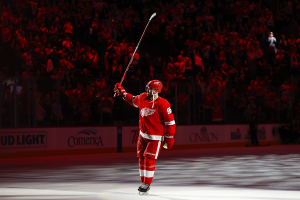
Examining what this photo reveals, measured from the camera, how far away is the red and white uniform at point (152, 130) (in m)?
8.27

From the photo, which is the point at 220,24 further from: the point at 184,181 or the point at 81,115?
the point at 184,181

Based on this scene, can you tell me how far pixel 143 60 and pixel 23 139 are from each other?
23.5ft

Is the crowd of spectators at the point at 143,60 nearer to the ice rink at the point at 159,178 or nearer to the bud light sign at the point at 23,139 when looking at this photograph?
the bud light sign at the point at 23,139

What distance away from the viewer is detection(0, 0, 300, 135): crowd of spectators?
677 inches

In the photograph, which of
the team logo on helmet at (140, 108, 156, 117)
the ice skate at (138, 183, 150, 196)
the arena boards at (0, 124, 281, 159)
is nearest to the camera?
the ice skate at (138, 183, 150, 196)

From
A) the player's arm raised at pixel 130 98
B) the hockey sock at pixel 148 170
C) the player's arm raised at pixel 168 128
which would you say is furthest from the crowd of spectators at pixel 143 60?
the player's arm raised at pixel 168 128

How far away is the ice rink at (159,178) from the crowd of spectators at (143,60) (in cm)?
254

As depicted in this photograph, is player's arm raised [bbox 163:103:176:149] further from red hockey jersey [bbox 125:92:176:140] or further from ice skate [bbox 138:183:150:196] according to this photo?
ice skate [bbox 138:183:150:196]

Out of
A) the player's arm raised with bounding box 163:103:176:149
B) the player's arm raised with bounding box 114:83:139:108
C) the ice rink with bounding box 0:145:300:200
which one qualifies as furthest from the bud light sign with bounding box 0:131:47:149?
the player's arm raised with bounding box 163:103:176:149

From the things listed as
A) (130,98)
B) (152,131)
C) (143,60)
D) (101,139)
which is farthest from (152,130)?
(143,60)

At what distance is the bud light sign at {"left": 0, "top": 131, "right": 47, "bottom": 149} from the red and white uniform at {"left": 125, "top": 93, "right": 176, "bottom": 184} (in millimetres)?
9227

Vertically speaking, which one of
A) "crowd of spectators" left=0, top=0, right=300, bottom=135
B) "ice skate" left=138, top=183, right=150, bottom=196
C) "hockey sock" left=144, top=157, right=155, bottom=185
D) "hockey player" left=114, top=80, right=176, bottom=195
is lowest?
"ice skate" left=138, top=183, right=150, bottom=196

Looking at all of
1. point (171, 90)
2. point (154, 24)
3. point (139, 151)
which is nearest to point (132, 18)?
point (154, 24)

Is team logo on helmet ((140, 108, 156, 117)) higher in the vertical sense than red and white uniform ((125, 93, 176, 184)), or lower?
higher
